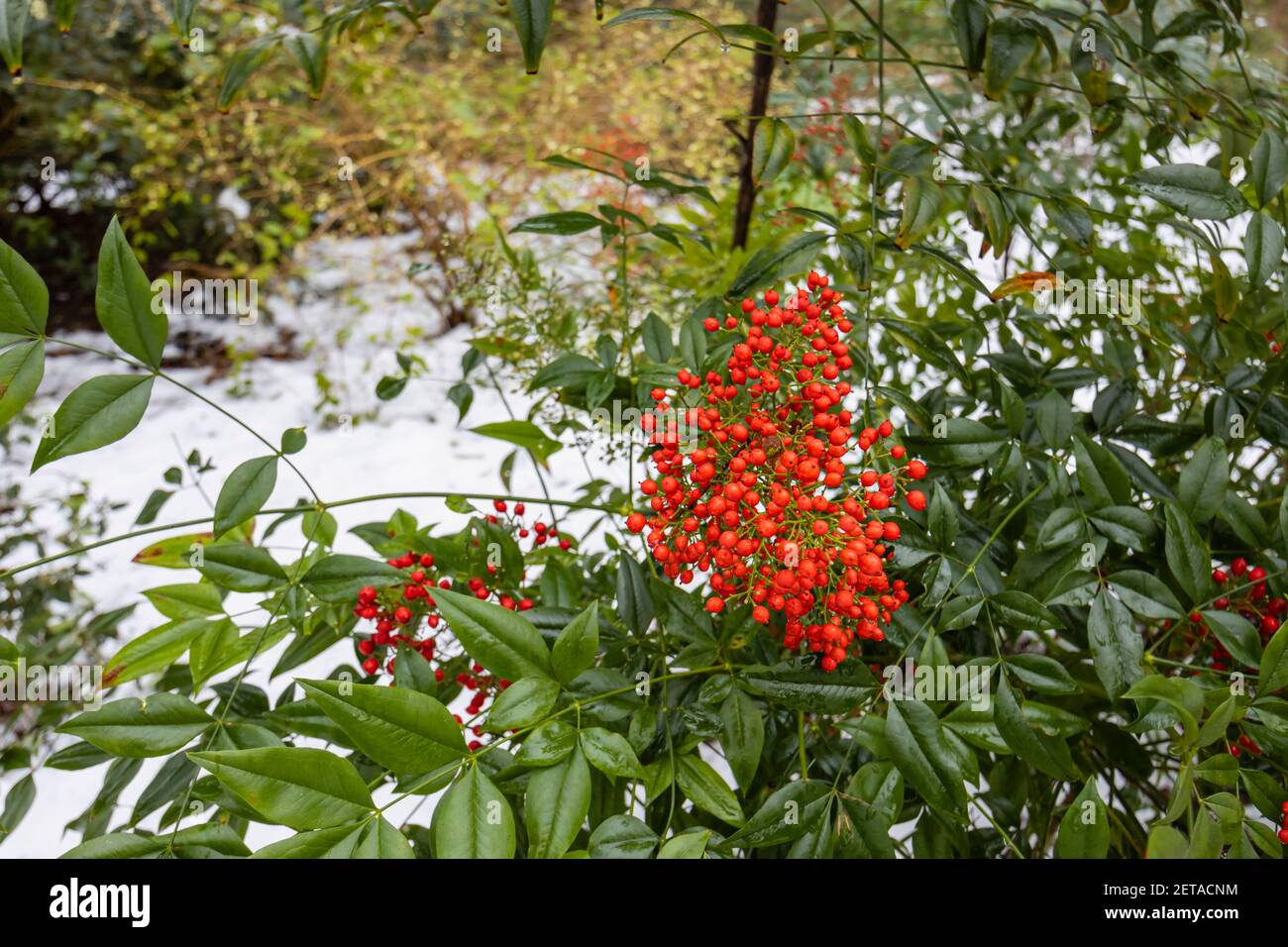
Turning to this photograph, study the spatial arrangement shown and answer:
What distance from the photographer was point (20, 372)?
554 mm

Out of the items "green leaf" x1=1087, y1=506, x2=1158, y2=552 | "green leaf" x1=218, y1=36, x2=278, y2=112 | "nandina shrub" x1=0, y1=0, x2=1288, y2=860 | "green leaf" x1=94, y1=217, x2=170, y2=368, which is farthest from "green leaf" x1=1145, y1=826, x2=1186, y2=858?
"green leaf" x1=218, y1=36, x2=278, y2=112

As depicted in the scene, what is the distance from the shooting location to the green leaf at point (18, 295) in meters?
0.56

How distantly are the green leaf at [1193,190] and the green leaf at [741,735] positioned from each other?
461 millimetres

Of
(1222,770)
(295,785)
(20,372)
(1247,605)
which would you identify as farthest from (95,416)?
(1247,605)

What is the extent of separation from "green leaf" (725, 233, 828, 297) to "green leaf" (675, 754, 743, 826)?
356 millimetres

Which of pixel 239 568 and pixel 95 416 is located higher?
pixel 95 416

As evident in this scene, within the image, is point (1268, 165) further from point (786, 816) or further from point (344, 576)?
point (344, 576)

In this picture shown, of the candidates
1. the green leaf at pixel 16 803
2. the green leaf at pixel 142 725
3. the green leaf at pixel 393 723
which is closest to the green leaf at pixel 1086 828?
the green leaf at pixel 393 723

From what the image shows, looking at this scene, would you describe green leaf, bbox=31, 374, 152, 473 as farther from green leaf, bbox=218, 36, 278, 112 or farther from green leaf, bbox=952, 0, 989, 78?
green leaf, bbox=952, 0, 989, 78

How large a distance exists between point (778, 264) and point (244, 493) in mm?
428

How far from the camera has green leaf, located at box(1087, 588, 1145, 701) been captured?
1.90 feet

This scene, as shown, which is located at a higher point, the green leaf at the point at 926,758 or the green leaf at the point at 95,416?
the green leaf at the point at 95,416

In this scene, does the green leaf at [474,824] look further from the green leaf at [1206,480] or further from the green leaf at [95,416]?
the green leaf at [1206,480]
